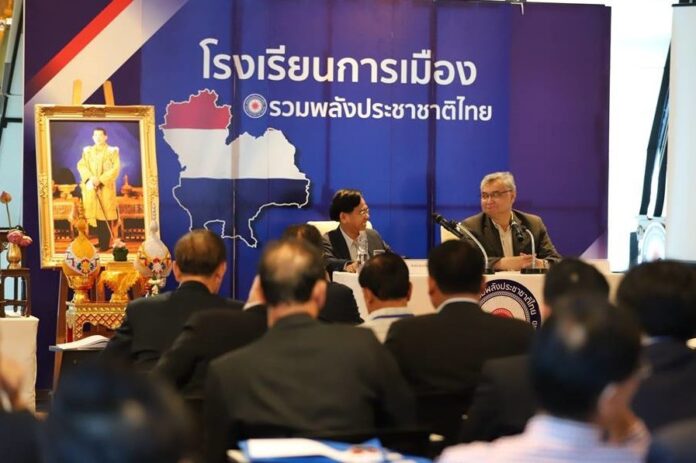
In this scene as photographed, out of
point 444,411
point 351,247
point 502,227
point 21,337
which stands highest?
point 502,227

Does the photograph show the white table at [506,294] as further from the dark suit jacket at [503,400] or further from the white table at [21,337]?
the dark suit jacket at [503,400]

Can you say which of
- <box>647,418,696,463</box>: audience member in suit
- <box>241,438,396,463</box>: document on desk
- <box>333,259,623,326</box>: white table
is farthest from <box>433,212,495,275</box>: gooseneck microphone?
<box>647,418,696,463</box>: audience member in suit

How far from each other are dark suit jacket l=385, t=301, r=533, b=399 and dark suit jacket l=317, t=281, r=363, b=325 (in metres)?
1.13

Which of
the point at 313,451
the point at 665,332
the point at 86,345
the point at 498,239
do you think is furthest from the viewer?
the point at 498,239

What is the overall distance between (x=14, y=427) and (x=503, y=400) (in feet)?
4.37

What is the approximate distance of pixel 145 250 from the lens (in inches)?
262

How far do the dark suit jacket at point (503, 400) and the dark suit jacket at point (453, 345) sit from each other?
54 cm

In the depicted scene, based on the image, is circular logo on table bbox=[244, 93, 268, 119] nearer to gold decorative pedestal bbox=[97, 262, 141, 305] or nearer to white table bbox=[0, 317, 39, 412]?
gold decorative pedestal bbox=[97, 262, 141, 305]

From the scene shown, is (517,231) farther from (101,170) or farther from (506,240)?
(101,170)

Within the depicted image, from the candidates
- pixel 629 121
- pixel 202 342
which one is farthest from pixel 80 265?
pixel 629 121

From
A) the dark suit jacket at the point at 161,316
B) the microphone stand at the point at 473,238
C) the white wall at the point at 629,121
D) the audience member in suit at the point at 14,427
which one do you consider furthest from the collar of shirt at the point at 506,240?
the audience member in suit at the point at 14,427

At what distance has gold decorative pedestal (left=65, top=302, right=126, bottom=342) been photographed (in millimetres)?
6629

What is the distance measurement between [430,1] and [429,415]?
17.7ft

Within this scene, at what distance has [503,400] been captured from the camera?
2.64m
